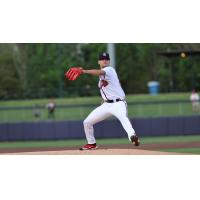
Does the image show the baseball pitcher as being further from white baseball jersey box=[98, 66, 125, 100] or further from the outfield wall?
the outfield wall

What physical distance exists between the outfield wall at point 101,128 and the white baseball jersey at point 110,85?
34.2ft

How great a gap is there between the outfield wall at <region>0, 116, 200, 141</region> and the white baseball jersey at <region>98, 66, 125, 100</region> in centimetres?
1043

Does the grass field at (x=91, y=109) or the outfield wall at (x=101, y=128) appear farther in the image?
the grass field at (x=91, y=109)

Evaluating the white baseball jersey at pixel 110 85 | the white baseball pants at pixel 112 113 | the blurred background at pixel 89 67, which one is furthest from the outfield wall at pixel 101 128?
the blurred background at pixel 89 67

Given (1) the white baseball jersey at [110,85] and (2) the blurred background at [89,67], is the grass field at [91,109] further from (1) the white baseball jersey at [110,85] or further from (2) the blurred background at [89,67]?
(2) the blurred background at [89,67]

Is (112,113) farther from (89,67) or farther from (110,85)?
(89,67)

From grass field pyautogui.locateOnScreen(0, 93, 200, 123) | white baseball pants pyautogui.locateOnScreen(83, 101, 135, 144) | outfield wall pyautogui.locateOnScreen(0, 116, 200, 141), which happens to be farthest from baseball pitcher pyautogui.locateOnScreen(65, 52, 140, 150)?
grass field pyautogui.locateOnScreen(0, 93, 200, 123)

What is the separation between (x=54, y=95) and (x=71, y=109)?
12545 millimetres

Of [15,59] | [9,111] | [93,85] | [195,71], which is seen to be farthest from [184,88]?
[9,111]

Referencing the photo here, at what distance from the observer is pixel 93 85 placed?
148ft

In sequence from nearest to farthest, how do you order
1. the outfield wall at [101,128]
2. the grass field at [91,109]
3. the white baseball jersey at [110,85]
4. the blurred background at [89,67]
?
the white baseball jersey at [110,85] < the outfield wall at [101,128] < the grass field at [91,109] < the blurred background at [89,67]

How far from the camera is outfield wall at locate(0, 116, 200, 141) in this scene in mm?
24047

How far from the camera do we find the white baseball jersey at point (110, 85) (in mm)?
13391
